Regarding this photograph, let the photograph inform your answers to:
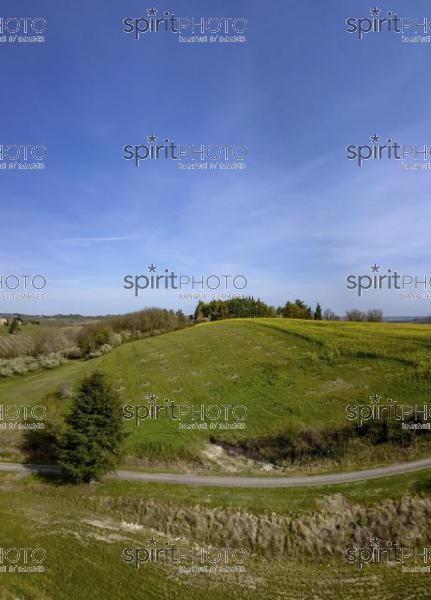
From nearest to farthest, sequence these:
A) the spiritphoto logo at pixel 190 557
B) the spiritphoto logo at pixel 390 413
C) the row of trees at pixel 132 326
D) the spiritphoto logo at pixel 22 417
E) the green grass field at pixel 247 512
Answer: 1. the green grass field at pixel 247 512
2. the spiritphoto logo at pixel 190 557
3. the spiritphoto logo at pixel 390 413
4. the spiritphoto logo at pixel 22 417
5. the row of trees at pixel 132 326

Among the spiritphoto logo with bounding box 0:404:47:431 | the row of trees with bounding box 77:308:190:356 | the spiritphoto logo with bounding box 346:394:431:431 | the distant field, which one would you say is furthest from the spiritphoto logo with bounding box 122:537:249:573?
the row of trees with bounding box 77:308:190:356

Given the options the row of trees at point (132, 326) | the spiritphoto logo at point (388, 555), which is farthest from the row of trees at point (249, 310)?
the spiritphoto logo at point (388, 555)

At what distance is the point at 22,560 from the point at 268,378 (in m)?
33.7

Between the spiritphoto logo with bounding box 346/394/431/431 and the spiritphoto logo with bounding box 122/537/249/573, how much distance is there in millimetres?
17827

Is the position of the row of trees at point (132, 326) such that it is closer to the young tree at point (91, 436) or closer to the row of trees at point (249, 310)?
the row of trees at point (249, 310)

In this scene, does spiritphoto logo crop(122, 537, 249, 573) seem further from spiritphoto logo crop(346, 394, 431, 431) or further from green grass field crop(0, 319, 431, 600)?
spiritphoto logo crop(346, 394, 431, 431)

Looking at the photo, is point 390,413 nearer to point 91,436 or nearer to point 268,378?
point 268,378

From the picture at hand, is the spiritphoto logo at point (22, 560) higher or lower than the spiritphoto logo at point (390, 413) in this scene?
lower

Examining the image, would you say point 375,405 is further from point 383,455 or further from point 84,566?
point 84,566

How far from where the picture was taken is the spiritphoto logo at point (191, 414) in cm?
4084

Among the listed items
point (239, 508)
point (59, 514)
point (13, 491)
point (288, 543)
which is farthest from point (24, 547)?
point (288, 543)

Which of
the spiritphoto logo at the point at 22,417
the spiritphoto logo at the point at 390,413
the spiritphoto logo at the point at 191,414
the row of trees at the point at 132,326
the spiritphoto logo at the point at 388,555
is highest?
the row of trees at the point at 132,326

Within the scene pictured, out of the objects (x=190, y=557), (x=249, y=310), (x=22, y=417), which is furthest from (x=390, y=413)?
(x=249, y=310)

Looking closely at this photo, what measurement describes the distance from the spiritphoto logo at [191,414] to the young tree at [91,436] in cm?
640
